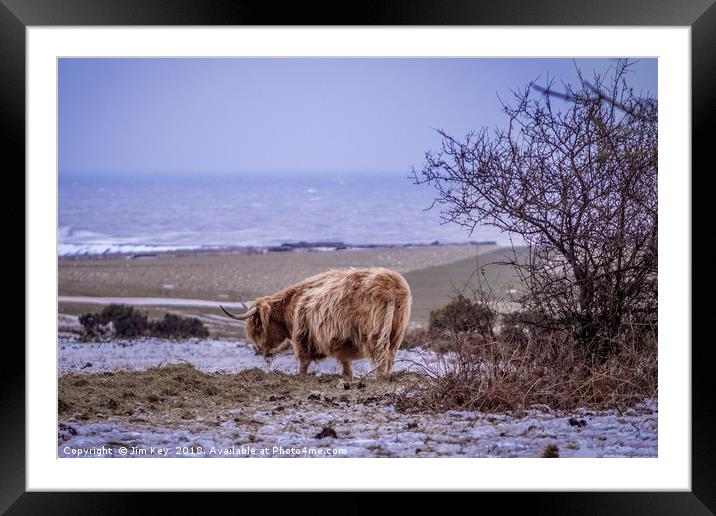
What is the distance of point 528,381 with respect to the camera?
5996mm

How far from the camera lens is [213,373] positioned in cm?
701

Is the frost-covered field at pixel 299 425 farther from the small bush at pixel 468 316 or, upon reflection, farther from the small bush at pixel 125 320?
the small bush at pixel 125 320

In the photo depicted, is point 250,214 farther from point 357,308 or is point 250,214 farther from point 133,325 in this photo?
point 357,308

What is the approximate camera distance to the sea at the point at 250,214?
31.7 feet

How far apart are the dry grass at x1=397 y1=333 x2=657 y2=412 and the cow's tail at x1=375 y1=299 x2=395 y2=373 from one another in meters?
0.70

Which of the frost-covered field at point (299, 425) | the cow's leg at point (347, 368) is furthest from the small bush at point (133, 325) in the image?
the cow's leg at point (347, 368)

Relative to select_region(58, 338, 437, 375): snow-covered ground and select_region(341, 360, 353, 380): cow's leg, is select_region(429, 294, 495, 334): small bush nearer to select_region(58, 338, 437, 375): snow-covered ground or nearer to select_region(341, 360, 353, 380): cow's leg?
select_region(58, 338, 437, 375): snow-covered ground

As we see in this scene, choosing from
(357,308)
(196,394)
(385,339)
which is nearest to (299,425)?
(196,394)

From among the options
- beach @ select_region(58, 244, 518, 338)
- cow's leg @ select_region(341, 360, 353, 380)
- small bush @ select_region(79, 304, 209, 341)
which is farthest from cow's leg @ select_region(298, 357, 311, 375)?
small bush @ select_region(79, 304, 209, 341)

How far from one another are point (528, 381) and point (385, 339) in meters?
1.42

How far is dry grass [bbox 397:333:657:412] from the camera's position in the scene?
5.93m

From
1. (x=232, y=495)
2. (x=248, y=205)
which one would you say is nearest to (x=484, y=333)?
(x=232, y=495)
